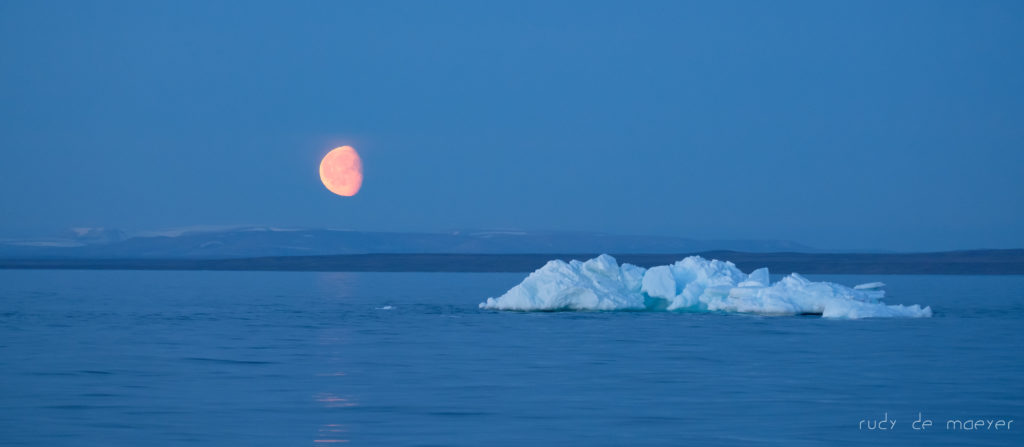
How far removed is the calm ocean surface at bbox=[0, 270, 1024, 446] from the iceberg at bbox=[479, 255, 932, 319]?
325 cm

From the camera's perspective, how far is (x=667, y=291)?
114 ft

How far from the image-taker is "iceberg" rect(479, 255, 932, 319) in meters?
33.2

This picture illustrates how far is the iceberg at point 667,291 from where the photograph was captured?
33.2 m

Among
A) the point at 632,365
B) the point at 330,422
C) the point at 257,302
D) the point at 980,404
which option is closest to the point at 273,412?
the point at 330,422

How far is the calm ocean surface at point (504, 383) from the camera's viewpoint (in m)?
12.5

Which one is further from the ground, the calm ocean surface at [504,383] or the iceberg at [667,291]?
the iceberg at [667,291]

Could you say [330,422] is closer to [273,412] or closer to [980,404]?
[273,412]

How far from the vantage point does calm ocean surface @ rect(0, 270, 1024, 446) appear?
40.9 feet

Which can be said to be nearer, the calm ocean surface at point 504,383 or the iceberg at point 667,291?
the calm ocean surface at point 504,383

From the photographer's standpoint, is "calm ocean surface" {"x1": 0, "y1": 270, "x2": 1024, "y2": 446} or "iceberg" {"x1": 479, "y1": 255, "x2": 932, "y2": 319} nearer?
"calm ocean surface" {"x1": 0, "y1": 270, "x2": 1024, "y2": 446}

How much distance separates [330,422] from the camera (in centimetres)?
1316

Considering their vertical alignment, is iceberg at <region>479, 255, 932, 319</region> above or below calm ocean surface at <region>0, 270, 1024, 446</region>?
above

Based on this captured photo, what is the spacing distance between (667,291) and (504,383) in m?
18.9

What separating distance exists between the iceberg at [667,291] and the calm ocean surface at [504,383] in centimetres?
325
